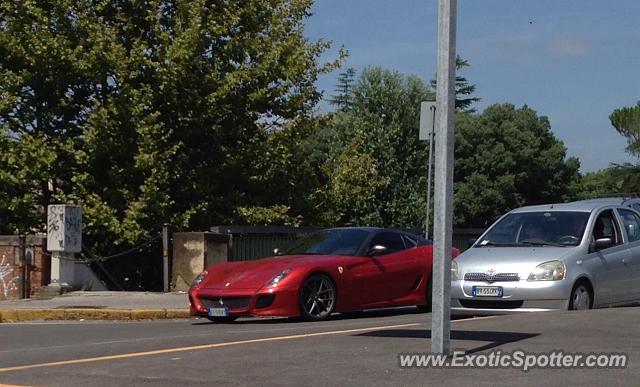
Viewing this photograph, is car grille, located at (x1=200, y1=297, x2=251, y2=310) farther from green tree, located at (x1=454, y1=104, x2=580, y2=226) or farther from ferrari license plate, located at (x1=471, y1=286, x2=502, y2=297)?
green tree, located at (x1=454, y1=104, x2=580, y2=226)

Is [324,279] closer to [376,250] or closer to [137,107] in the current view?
[376,250]

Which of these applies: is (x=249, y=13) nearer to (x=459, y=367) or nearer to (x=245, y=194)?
(x=245, y=194)

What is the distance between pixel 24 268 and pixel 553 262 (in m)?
11.5

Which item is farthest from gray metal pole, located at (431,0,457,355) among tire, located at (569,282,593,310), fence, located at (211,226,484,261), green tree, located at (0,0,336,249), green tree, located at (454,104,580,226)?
green tree, located at (454,104,580,226)

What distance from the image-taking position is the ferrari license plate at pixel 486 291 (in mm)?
13734

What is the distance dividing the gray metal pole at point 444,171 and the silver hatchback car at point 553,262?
5.42 m

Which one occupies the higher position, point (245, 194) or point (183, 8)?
point (183, 8)

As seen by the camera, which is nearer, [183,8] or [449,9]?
[449,9]

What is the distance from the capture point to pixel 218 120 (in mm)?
27703

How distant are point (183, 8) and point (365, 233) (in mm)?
12755

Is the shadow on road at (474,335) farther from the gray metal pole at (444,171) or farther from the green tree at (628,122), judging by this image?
the green tree at (628,122)

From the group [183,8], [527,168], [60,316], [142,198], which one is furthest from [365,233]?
[527,168]

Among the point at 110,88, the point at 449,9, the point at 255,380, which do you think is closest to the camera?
the point at 255,380

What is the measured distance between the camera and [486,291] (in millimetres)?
13836
